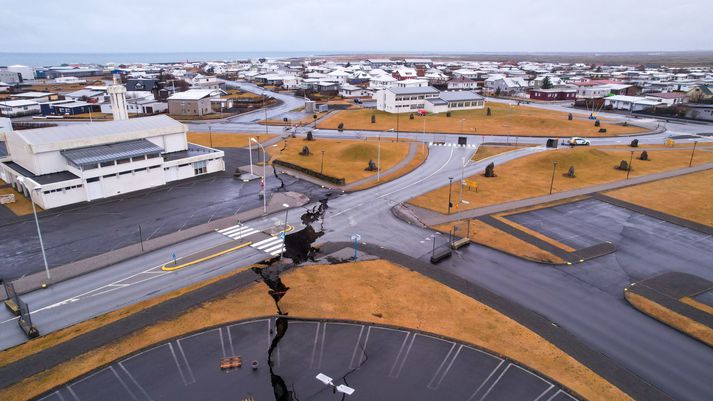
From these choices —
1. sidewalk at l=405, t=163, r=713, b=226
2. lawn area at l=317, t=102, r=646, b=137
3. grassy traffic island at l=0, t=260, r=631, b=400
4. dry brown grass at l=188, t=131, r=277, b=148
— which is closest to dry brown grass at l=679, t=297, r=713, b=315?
grassy traffic island at l=0, t=260, r=631, b=400

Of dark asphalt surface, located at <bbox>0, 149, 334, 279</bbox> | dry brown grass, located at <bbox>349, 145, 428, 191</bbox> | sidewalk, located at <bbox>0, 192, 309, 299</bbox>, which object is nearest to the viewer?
sidewalk, located at <bbox>0, 192, 309, 299</bbox>

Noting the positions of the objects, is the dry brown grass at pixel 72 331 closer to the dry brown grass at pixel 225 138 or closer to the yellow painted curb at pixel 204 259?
the yellow painted curb at pixel 204 259

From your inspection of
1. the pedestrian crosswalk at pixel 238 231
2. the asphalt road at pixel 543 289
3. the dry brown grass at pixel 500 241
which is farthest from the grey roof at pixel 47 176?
the dry brown grass at pixel 500 241

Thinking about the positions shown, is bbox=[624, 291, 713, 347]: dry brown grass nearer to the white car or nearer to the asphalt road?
the asphalt road

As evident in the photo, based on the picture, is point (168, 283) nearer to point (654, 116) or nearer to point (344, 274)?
point (344, 274)

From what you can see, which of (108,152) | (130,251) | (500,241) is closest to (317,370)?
(130,251)

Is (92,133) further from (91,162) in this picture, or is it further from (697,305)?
(697,305)

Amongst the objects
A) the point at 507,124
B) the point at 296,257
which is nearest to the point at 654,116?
the point at 507,124

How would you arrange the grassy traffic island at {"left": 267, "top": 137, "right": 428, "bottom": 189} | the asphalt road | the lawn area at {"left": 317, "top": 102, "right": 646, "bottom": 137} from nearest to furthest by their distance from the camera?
the asphalt road → the grassy traffic island at {"left": 267, "top": 137, "right": 428, "bottom": 189} → the lawn area at {"left": 317, "top": 102, "right": 646, "bottom": 137}
